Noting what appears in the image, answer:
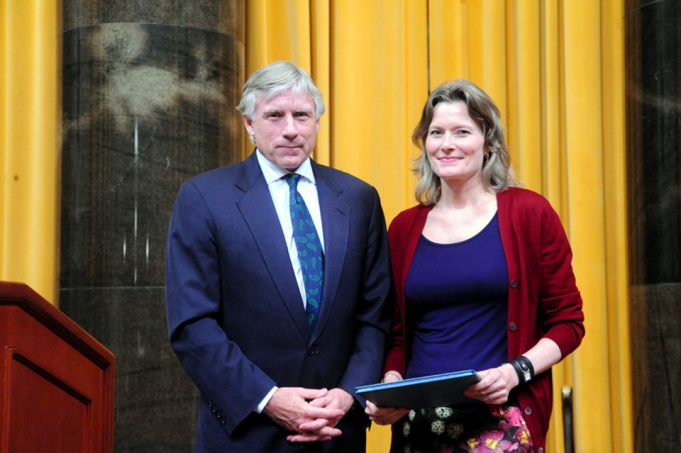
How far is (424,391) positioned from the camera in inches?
94.3

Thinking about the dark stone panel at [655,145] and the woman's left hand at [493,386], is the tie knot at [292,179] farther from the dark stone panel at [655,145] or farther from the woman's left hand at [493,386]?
the dark stone panel at [655,145]

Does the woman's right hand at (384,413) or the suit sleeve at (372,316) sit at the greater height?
the suit sleeve at (372,316)

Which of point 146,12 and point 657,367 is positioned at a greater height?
point 146,12

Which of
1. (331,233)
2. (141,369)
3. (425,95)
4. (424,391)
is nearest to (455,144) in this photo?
(331,233)

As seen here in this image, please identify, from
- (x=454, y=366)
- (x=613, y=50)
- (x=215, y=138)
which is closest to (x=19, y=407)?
(x=454, y=366)

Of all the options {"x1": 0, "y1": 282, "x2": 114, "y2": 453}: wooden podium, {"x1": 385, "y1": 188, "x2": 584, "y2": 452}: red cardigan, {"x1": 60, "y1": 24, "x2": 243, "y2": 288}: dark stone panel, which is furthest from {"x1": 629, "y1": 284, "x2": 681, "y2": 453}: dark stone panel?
{"x1": 0, "y1": 282, "x2": 114, "y2": 453}: wooden podium

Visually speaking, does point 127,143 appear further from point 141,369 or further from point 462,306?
point 462,306

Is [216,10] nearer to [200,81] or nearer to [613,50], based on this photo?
[200,81]

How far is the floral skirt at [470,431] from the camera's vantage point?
257 cm

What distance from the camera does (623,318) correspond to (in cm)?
508

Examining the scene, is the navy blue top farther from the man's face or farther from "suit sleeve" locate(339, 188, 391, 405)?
the man's face

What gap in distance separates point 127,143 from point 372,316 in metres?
2.09

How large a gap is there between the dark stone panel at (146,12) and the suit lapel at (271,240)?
200 centimetres

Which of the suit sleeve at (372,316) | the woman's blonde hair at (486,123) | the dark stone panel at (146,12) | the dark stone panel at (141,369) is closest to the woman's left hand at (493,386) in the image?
the suit sleeve at (372,316)
